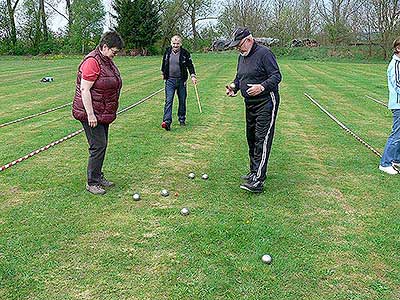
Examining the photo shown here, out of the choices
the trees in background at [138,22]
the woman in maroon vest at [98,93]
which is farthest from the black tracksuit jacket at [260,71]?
the trees in background at [138,22]

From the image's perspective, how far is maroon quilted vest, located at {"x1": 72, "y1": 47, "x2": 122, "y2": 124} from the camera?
5344 mm

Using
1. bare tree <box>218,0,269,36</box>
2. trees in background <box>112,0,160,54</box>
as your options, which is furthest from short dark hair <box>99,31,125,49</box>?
bare tree <box>218,0,269,36</box>

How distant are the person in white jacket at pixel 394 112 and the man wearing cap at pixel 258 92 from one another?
1939 mm

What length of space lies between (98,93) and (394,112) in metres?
4.06

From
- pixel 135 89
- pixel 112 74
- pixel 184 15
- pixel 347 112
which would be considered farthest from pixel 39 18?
pixel 112 74

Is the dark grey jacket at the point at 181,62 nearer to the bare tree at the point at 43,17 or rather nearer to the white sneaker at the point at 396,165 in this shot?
the white sneaker at the point at 396,165

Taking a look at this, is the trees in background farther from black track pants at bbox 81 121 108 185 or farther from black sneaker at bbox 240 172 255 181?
black track pants at bbox 81 121 108 185

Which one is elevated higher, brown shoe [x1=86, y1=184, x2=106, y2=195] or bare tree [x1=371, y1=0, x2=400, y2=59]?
bare tree [x1=371, y1=0, x2=400, y2=59]

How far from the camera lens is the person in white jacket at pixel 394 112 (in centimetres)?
649

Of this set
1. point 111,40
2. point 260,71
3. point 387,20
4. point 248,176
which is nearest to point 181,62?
point 248,176

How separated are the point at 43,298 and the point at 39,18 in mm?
48052

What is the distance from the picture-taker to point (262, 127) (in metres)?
5.71

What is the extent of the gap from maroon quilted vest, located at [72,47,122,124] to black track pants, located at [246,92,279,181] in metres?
1.60

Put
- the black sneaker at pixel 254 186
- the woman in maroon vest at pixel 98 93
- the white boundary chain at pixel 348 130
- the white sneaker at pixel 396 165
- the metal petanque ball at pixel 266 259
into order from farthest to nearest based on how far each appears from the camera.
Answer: the white boundary chain at pixel 348 130 → the white sneaker at pixel 396 165 → the black sneaker at pixel 254 186 → the woman in maroon vest at pixel 98 93 → the metal petanque ball at pixel 266 259
